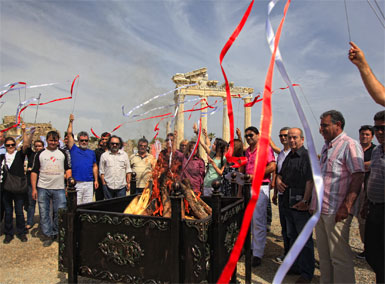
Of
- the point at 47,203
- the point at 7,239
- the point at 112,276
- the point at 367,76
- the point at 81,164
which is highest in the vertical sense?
the point at 367,76

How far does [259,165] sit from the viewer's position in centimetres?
190

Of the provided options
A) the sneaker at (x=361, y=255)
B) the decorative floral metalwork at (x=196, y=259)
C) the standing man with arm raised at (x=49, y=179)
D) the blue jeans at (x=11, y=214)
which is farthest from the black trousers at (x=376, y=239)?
the blue jeans at (x=11, y=214)

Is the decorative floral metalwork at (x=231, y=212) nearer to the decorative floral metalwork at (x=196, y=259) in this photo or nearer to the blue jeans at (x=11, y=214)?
the decorative floral metalwork at (x=196, y=259)

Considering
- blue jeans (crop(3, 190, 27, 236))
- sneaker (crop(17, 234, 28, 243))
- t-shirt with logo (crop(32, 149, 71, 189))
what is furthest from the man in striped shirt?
blue jeans (crop(3, 190, 27, 236))

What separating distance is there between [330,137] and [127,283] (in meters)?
2.57

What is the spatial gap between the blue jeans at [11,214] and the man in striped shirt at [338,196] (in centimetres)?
543

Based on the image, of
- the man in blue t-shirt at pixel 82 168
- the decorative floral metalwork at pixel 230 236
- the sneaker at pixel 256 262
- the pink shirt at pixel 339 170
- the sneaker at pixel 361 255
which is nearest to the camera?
the decorative floral metalwork at pixel 230 236

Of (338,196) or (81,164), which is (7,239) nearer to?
(81,164)

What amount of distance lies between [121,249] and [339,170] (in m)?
2.32

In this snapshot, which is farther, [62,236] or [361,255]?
[361,255]

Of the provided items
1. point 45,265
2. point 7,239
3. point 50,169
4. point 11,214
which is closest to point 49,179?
point 50,169

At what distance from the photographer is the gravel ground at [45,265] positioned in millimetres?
3674

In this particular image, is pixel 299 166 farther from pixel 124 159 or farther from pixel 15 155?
pixel 15 155

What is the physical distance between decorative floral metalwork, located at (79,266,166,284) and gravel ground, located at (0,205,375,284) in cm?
118
